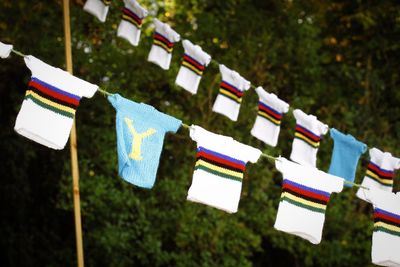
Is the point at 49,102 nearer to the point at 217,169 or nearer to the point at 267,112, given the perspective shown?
the point at 217,169

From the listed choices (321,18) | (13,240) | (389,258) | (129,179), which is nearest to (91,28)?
(13,240)

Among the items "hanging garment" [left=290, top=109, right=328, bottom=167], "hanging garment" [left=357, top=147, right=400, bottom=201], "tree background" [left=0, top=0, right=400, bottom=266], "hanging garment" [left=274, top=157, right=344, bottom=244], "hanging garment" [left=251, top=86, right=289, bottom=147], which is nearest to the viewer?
"hanging garment" [left=274, top=157, right=344, bottom=244]

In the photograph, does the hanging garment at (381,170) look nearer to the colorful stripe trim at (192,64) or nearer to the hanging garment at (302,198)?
the hanging garment at (302,198)

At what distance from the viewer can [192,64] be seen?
378 cm

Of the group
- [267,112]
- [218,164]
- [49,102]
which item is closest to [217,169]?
[218,164]

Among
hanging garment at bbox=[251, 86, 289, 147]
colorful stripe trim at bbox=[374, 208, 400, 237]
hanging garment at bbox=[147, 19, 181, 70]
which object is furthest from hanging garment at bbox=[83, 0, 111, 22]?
colorful stripe trim at bbox=[374, 208, 400, 237]

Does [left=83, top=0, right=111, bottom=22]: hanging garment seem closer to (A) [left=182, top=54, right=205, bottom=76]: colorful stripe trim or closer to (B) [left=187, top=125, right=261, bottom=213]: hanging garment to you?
(A) [left=182, top=54, right=205, bottom=76]: colorful stripe trim

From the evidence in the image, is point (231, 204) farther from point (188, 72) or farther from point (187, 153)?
point (187, 153)

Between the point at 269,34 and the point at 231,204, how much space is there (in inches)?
148

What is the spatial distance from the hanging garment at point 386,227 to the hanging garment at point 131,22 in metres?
2.30

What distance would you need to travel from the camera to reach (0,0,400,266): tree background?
498 centimetres

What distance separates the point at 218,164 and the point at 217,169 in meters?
0.03

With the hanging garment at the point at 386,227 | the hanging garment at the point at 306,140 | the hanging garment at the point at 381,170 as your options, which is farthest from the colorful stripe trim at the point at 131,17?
the hanging garment at the point at 386,227

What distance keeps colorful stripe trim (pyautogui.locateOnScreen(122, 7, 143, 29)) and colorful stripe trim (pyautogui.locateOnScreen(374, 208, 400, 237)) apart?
7.98 ft
